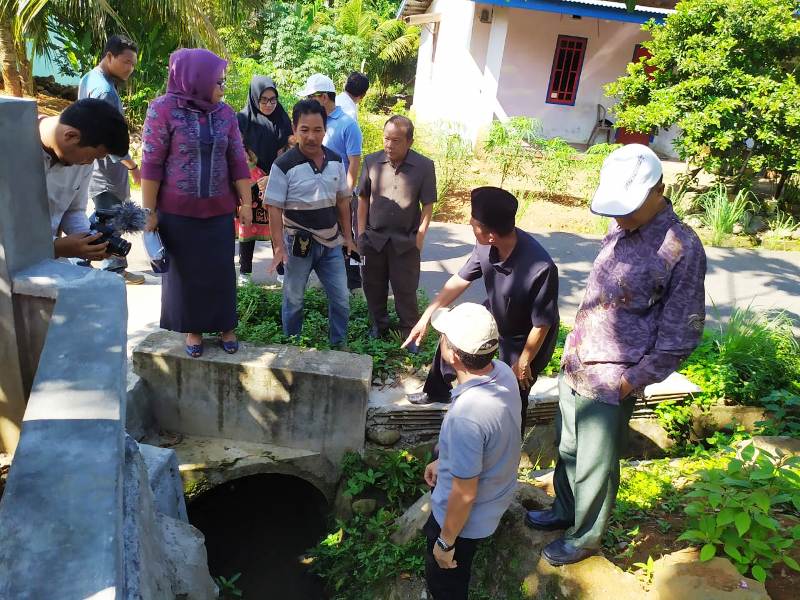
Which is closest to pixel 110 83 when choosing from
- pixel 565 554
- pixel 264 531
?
pixel 264 531

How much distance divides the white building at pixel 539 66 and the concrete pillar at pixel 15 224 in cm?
1130

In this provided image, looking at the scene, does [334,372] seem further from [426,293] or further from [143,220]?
[426,293]

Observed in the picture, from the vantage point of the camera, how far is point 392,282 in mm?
4594

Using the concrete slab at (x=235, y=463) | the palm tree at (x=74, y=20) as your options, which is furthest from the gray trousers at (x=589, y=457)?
the palm tree at (x=74, y=20)

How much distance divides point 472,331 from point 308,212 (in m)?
2.03

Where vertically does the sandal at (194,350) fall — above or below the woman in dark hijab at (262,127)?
below

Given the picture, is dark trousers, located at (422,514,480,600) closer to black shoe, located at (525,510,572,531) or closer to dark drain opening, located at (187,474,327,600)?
black shoe, located at (525,510,572,531)

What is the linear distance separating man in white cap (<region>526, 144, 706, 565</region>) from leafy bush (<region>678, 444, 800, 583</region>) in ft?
1.32

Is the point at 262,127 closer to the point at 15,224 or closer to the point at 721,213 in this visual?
the point at 15,224

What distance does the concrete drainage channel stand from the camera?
12.5ft

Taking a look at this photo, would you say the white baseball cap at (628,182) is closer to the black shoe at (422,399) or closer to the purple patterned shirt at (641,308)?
the purple patterned shirt at (641,308)

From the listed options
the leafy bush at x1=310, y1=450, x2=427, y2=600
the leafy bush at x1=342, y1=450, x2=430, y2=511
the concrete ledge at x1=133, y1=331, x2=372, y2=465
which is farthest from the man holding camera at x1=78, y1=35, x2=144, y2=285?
the leafy bush at x1=310, y1=450, x2=427, y2=600

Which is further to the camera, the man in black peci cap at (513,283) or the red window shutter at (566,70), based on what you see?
the red window shutter at (566,70)

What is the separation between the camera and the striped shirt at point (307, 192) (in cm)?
387
